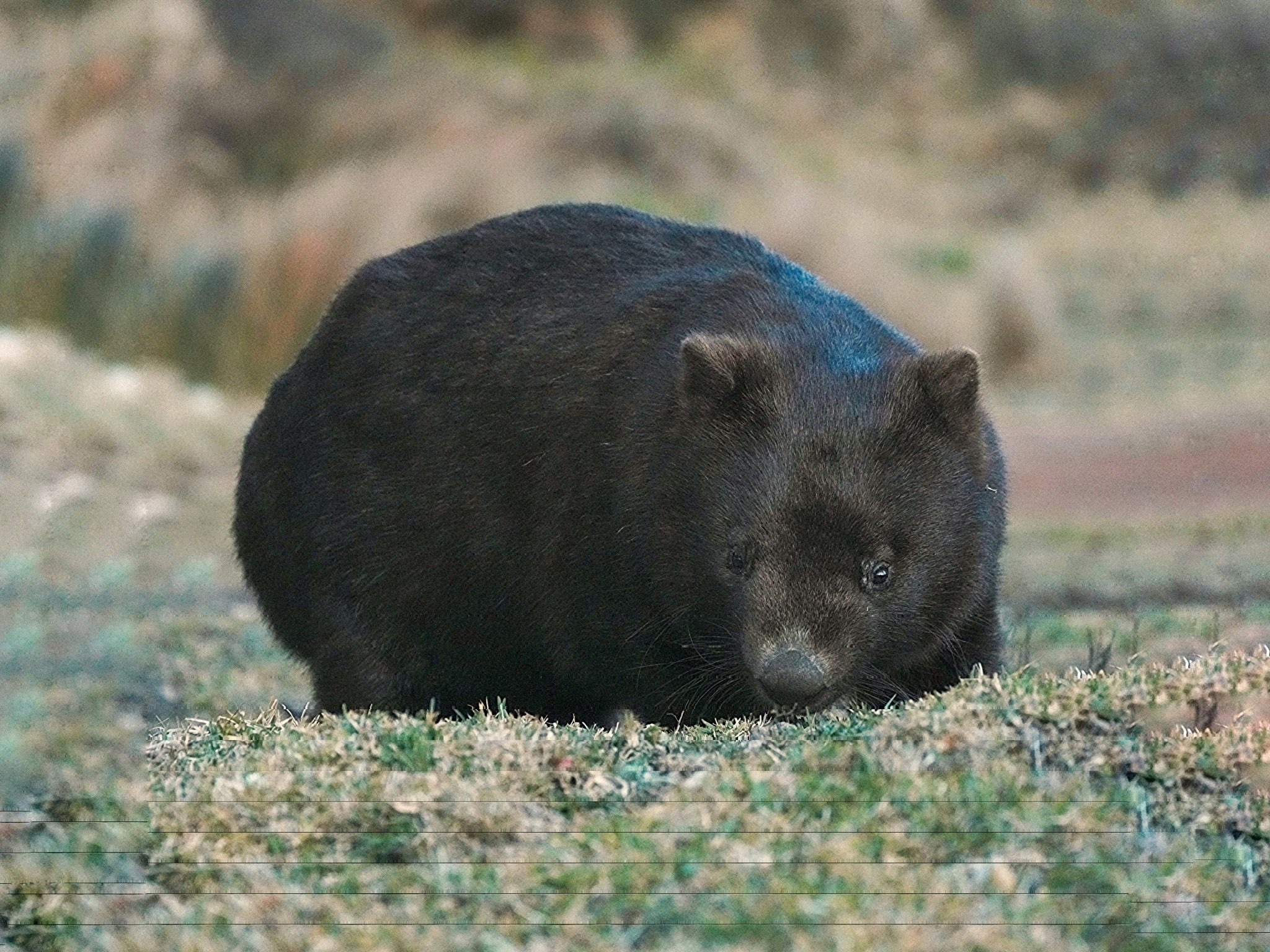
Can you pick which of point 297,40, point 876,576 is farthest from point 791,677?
point 297,40

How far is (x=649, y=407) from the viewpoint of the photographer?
508cm

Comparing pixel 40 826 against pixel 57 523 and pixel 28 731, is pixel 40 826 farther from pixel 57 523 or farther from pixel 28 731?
pixel 57 523

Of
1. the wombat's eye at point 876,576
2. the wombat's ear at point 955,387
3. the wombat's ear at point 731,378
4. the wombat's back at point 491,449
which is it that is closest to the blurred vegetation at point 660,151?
the wombat's back at point 491,449

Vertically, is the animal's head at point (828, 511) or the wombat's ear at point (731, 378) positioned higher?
the wombat's ear at point (731, 378)

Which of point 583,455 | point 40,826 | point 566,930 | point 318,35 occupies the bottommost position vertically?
point 40,826

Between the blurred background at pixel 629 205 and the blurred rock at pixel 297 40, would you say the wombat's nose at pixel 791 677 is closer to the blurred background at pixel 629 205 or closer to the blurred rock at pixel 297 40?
the blurred background at pixel 629 205

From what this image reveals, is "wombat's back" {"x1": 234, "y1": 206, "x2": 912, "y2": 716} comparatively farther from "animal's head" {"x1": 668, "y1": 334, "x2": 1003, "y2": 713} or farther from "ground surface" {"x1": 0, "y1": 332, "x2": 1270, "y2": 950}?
"ground surface" {"x1": 0, "y1": 332, "x2": 1270, "y2": 950}

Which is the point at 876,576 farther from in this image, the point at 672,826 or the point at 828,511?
the point at 672,826

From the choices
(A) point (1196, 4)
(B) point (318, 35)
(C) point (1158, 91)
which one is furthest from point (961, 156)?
(B) point (318, 35)

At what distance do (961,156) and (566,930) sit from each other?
3360 centimetres

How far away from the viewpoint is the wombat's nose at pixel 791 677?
4379 mm

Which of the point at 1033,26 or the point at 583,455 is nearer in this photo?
the point at 583,455

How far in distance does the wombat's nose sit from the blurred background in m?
1.79

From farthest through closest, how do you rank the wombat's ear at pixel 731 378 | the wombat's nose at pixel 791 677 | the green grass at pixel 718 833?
the wombat's ear at pixel 731 378 → the wombat's nose at pixel 791 677 → the green grass at pixel 718 833
